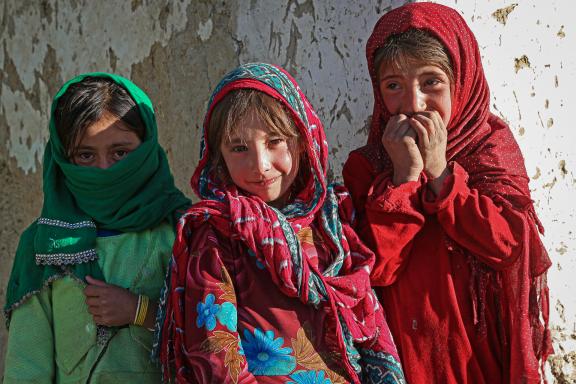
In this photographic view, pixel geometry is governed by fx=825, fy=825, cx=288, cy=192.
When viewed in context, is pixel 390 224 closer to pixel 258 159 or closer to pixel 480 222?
pixel 480 222

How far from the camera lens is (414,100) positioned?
2.47 meters

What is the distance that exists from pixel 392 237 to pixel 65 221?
976mm

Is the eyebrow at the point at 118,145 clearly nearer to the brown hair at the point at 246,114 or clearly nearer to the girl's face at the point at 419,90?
the brown hair at the point at 246,114

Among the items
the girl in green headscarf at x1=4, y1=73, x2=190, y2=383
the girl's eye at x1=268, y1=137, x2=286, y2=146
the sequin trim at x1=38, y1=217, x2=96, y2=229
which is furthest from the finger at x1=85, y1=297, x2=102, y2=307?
the girl's eye at x1=268, y1=137, x2=286, y2=146

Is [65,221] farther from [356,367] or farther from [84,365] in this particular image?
[356,367]

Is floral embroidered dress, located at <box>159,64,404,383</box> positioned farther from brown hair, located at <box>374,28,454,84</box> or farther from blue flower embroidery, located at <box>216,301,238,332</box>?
brown hair, located at <box>374,28,454,84</box>

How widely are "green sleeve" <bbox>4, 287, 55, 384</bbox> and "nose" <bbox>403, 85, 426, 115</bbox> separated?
121 cm

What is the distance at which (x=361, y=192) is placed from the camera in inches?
101

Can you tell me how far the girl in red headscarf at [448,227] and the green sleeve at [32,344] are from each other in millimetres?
975

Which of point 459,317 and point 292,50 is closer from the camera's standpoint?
point 459,317

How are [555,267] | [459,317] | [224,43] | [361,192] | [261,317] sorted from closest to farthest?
[261,317] → [459,317] → [361,192] → [555,267] → [224,43]

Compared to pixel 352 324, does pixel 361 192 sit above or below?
above

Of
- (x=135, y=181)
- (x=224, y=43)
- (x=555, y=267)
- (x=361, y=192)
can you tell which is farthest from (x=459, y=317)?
(x=224, y=43)

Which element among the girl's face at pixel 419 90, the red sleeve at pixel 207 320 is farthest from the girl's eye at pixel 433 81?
the red sleeve at pixel 207 320
